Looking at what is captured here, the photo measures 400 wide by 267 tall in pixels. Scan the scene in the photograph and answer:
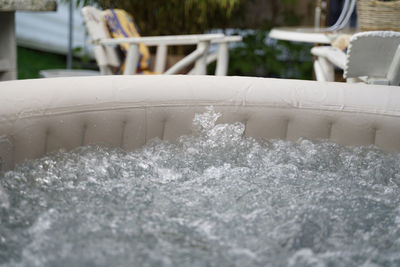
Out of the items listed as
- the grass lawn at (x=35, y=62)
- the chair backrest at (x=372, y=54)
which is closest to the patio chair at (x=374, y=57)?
the chair backrest at (x=372, y=54)

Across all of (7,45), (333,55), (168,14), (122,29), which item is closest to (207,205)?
(333,55)

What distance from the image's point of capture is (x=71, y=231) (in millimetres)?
1281

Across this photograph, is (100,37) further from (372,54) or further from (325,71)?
(372,54)

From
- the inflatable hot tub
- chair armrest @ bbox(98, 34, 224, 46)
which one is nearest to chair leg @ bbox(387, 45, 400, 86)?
the inflatable hot tub

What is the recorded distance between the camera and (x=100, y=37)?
3.21m

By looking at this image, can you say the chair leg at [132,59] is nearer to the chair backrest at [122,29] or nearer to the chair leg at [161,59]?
the chair backrest at [122,29]

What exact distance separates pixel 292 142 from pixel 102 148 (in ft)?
2.16

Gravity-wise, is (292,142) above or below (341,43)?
below

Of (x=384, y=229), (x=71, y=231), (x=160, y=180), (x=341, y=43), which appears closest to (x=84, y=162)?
(x=160, y=180)

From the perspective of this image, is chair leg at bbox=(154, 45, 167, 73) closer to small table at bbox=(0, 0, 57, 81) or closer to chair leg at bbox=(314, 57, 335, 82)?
small table at bbox=(0, 0, 57, 81)

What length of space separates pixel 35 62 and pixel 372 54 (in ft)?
13.0

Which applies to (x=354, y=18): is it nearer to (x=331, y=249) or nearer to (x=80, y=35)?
(x=80, y=35)

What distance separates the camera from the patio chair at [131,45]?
3.12 m

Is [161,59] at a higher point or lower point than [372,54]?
lower
